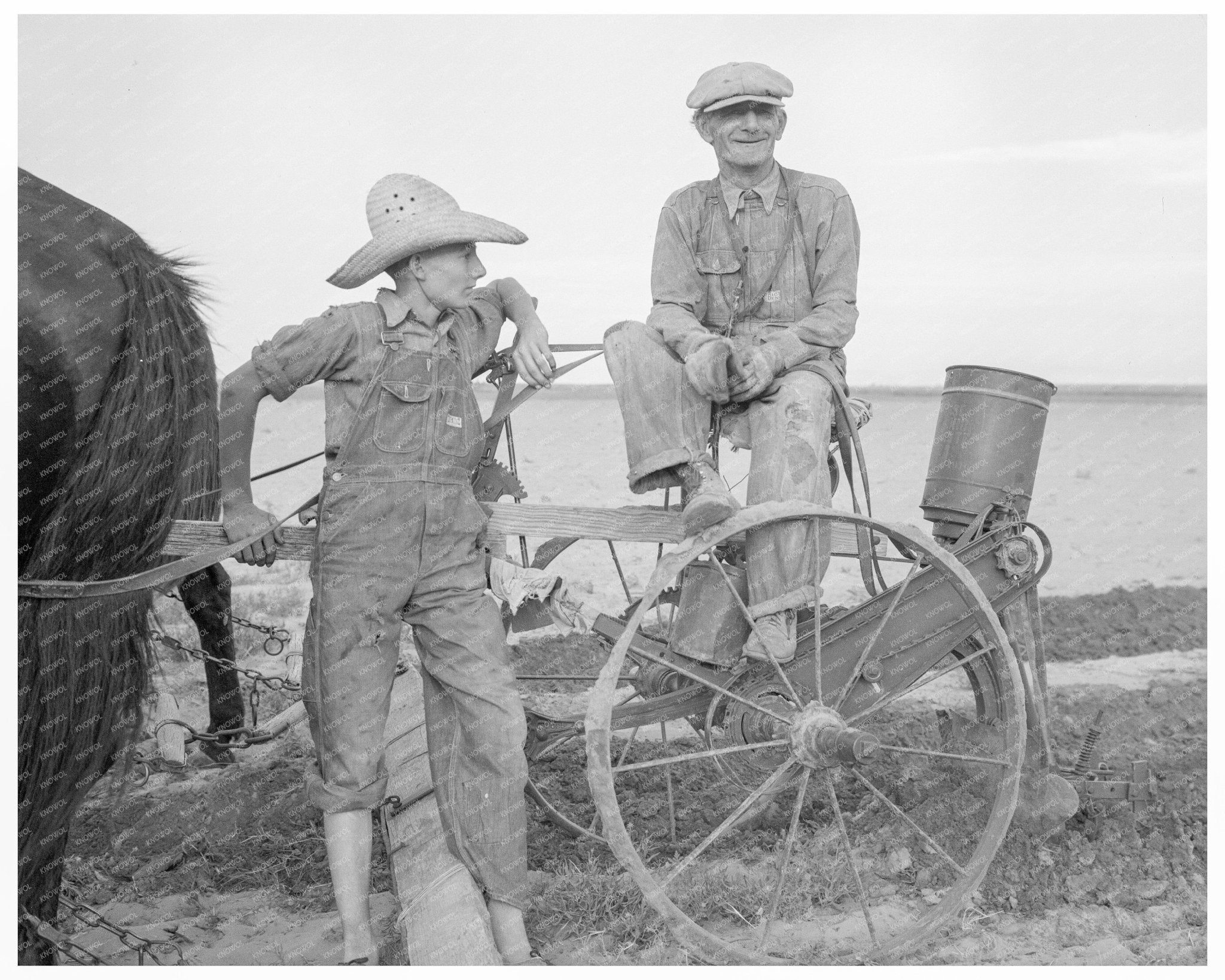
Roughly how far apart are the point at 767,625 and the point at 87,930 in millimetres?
2372

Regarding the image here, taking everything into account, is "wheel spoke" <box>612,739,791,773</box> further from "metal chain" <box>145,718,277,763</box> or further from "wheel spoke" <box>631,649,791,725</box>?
"metal chain" <box>145,718,277,763</box>

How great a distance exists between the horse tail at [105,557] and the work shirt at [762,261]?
1.66 meters

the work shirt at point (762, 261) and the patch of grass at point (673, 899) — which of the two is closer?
the patch of grass at point (673, 899)

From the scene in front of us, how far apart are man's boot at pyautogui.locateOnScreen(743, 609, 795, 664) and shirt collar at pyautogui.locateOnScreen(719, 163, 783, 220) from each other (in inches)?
50.2

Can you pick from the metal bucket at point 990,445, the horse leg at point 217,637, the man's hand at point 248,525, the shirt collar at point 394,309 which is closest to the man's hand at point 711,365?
the shirt collar at point 394,309

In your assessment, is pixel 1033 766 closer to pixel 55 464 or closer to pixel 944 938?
pixel 944 938

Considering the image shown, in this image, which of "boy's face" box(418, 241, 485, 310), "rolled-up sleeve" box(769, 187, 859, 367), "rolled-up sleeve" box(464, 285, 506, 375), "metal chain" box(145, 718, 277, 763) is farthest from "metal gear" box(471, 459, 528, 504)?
"metal chain" box(145, 718, 277, 763)

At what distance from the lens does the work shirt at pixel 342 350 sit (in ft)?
10.9

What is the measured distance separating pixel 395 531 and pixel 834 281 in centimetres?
158

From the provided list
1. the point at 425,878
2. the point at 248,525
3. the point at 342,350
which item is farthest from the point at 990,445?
the point at 248,525

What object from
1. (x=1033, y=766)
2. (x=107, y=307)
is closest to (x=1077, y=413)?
(x=1033, y=766)

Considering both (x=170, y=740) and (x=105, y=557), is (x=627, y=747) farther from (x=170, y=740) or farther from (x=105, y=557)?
(x=105, y=557)

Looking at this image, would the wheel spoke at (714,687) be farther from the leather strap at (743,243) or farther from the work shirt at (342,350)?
the leather strap at (743,243)

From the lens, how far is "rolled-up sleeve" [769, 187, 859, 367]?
12.8 feet
